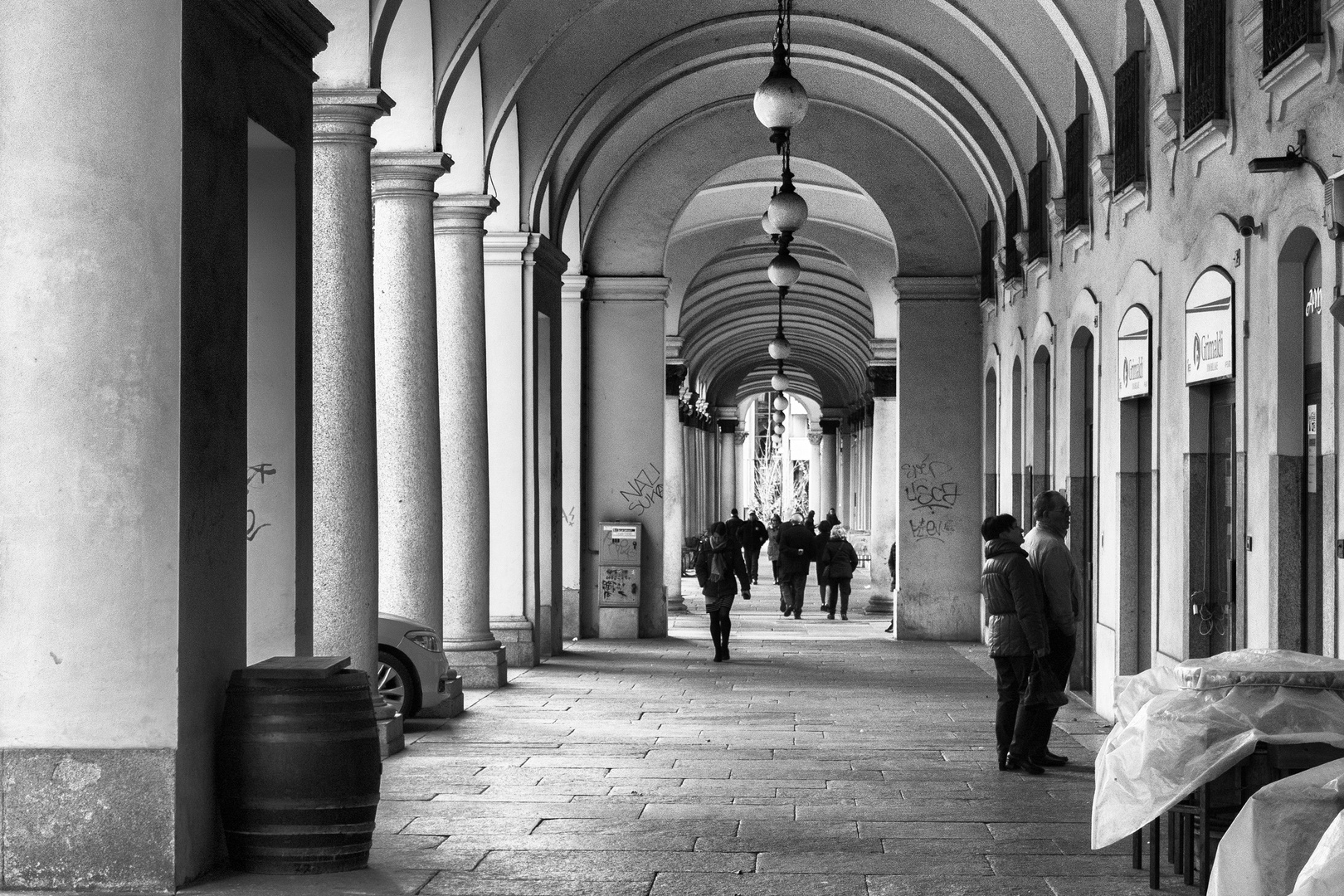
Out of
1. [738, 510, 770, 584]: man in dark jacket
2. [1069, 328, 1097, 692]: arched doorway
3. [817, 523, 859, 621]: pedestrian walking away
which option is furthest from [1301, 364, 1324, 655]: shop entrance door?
[738, 510, 770, 584]: man in dark jacket

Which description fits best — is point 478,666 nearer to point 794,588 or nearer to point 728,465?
point 794,588

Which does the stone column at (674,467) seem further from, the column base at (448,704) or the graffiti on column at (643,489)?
the column base at (448,704)

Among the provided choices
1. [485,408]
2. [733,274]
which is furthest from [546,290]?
[733,274]

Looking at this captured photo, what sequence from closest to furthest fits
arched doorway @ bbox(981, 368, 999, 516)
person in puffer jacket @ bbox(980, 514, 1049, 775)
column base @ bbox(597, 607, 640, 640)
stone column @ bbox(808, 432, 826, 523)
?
person in puffer jacket @ bbox(980, 514, 1049, 775) < arched doorway @ bbox(981, 368, 999, 516) < column base @ bbox(597, 607, 640, 640) < stone column @ bbox(808, 432, 826, 523)

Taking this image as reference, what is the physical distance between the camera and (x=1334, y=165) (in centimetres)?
729

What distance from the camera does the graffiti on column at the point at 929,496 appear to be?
64.8 feet

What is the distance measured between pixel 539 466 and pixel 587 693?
163 inches

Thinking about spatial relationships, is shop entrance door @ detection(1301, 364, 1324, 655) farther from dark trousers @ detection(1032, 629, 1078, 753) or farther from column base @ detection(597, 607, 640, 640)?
column base @ detection(597, 607, 640, 640)

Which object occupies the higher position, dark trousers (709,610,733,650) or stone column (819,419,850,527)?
stone column (819,419,850,527)

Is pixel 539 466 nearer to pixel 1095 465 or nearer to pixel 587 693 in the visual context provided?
pixel 587 693

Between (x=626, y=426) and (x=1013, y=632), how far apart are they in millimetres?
10887

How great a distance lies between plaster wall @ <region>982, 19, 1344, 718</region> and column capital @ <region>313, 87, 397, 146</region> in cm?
506

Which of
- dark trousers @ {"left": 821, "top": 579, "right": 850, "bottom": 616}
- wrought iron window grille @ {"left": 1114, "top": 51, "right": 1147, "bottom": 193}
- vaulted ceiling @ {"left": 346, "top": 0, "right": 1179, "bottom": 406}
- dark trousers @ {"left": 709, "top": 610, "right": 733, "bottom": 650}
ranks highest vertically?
vaulted ceiling @ {"left": 346, "top": 0, "right": 1179, "bottom": 406}

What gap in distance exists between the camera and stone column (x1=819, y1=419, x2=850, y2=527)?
60.6m
